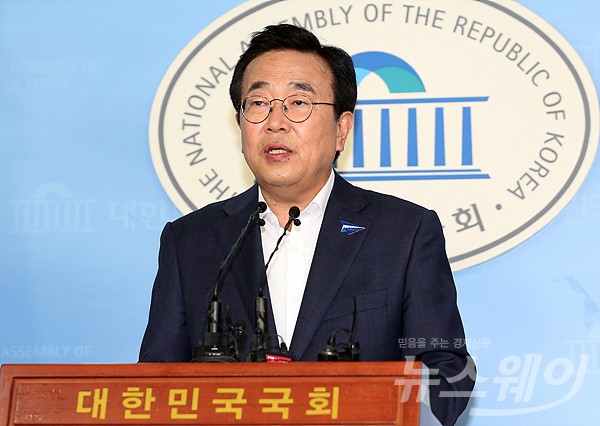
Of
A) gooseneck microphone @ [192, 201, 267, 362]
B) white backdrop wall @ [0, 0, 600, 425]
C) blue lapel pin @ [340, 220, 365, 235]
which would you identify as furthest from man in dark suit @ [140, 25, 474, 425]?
white backdrop wall @ [0, 0, 600, 425]

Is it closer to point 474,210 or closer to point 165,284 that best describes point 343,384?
point 165,284

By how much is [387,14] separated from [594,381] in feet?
4.10

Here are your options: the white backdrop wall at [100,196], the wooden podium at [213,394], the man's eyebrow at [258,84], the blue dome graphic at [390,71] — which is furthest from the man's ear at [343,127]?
the wooden podium at [213,394]

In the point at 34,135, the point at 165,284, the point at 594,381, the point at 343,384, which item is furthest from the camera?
the point at 34,135

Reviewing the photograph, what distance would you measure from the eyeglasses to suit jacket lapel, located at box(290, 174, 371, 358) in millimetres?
220

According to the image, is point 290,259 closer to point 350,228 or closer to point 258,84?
point 350,228

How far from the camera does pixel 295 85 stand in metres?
2.33

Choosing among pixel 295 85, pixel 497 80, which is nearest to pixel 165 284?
pixel 295 85

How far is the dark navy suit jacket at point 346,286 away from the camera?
2115 millimetres

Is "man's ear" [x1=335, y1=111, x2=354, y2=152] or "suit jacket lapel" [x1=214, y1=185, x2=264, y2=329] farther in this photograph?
"man's ear" [x1=335, y1=111, x2=354, y2=152]

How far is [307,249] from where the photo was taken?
233 centimetres

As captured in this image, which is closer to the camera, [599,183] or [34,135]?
[599,183]

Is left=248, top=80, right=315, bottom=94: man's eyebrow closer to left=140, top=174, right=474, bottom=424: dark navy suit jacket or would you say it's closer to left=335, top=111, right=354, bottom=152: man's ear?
left=335, top=111, right=354, bottom=152: man's ear

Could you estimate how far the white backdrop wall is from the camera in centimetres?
274
